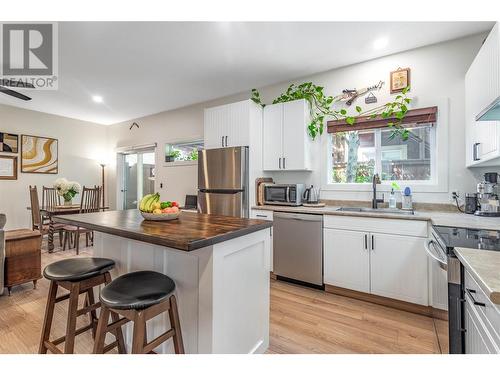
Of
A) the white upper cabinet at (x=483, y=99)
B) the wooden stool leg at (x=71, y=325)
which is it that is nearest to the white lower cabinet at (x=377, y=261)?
the white upper cabinet at (x=483, y=99)

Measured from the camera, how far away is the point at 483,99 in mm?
1916

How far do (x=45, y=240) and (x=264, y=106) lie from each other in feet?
16.2

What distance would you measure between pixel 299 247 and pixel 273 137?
1.48 meters

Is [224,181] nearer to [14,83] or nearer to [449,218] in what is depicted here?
[449,218]

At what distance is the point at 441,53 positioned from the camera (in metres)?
2.65

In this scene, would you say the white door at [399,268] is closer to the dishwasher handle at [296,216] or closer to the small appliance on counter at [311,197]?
the dishwasher handle at [296,216]

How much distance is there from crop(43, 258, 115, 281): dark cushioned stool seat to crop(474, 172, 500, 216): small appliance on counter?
9.88 feet

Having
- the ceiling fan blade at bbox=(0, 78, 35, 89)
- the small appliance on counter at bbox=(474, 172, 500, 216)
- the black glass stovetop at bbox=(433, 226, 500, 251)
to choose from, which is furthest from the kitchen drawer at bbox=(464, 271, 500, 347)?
the ceiling fan blade at bbox=(0, 78, 35, 89)

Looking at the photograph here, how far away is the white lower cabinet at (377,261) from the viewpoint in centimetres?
228

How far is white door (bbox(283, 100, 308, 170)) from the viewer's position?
10.5 ft
